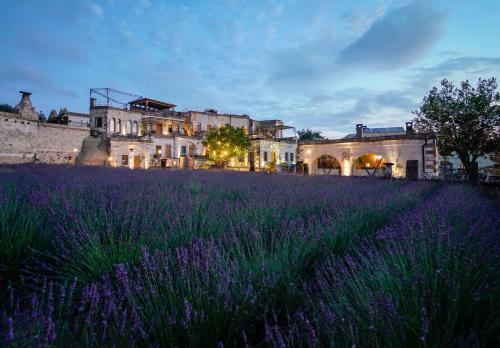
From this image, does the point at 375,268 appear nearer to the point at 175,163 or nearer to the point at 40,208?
the point at 40,208

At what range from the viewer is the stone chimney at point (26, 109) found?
24219 millimetres

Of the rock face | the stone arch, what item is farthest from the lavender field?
the rock face

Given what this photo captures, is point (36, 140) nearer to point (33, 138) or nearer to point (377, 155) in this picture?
point (33, 138)

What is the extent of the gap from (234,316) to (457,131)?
2108 centimetres

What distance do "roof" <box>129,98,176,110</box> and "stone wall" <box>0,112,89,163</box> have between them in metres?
11.5

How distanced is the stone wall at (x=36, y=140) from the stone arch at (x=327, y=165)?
22.5m

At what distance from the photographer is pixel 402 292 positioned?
1371 millimetres

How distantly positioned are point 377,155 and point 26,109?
2893cm

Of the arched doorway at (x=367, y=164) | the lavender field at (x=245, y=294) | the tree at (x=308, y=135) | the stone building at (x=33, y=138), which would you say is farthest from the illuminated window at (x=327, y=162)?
the tree at (x=308, y=135)

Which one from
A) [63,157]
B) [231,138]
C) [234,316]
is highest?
[231,138]

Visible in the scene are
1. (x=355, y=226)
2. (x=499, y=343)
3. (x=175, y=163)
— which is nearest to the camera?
(x=499, y=343)

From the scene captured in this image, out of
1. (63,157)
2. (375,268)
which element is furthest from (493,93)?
(63,157)

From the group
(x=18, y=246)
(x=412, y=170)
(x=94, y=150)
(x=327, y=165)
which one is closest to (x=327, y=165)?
(x=327, y=165)

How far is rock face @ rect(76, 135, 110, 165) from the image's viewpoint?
27.3 m
